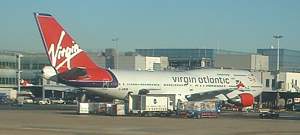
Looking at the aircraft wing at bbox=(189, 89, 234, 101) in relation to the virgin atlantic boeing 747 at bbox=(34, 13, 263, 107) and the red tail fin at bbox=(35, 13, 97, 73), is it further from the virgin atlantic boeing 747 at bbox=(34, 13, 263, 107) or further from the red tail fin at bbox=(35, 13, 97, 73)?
the red tail fin at bbox=(35, 13, 97, 73)

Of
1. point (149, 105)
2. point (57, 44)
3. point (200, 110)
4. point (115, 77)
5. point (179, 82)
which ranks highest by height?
point (57, 44)

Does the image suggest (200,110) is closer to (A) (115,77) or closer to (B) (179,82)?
(A) (115,77)

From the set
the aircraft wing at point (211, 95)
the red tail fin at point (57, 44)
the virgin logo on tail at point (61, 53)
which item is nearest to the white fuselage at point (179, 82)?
the aircraft wing at point (211, 95)

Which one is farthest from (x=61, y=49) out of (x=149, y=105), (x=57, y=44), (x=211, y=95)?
(x=211, y=95)

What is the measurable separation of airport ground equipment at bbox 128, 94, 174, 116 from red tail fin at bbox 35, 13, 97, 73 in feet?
27.2

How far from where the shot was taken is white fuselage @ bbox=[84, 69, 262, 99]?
7381 cm

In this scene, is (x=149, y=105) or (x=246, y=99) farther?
(x=246, y=99)

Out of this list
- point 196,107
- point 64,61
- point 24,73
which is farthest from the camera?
point 24,73

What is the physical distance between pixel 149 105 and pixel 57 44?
13.0 m

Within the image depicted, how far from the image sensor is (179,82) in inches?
3155

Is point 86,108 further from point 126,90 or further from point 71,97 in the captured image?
point 71,97

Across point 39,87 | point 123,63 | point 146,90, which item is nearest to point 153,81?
point 146,90

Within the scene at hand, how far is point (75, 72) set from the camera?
68.2m

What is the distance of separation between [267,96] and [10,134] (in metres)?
97.3
